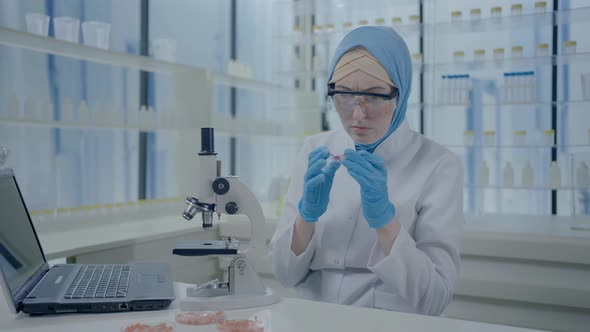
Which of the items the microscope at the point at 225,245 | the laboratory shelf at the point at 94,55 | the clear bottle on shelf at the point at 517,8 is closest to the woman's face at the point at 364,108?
the microscope at the point at 225,245

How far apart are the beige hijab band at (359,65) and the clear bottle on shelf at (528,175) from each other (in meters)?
2.28

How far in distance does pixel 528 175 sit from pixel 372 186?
240 centimetres

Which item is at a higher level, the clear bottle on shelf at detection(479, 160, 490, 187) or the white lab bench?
the clear bottle on shelf at detection(479, 160, 490, 187)

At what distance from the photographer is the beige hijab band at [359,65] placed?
1.58m

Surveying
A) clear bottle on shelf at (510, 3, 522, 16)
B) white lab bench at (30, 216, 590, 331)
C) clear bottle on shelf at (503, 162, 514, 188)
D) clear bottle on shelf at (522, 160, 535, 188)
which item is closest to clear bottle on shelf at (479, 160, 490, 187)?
clear bottle on shelf at (503, 162, 514, 188)

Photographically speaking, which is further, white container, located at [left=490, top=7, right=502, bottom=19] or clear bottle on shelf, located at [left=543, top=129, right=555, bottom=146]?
white container, located at [left=490, top=7, right=502, bottom=19]

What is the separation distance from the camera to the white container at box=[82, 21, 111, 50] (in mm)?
3169

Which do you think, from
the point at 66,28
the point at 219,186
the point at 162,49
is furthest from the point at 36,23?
the point at 219,186

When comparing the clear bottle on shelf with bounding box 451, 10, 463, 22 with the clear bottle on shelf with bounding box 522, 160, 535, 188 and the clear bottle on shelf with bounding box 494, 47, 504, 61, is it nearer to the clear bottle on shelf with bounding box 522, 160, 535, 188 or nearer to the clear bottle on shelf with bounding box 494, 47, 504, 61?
the clear bottle on shelf with bounding box 494, 47, 504, 61

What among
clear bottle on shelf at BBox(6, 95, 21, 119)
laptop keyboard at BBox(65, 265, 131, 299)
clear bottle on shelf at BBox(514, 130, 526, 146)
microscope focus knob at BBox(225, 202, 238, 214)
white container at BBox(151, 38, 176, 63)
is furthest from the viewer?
white container at BBox(151, 38, 176, 63)

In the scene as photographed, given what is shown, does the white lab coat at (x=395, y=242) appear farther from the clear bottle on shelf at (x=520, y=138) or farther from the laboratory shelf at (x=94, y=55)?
the clear bottle on shelf at (x=520, y=138)

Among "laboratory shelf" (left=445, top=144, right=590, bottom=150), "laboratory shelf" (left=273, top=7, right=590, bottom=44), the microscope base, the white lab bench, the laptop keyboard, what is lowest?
the white lab bench

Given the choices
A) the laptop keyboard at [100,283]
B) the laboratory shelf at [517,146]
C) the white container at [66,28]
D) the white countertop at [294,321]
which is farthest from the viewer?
the laboratory shelf at [517,146]

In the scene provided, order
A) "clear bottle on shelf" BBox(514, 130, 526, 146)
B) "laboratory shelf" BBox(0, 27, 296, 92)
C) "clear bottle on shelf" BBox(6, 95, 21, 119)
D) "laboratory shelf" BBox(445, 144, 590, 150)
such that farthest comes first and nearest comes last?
1. "clear bottle on shelf" BBox(514, 130, 526, 146)
2. "laboratory shelf" BBox(445, 144, 590, 150)
3. "clear bottle on shelf" BBox(6, 95, 21, 119)
4. "laboratory shelf" BBox(0, 27, 296, 92)
